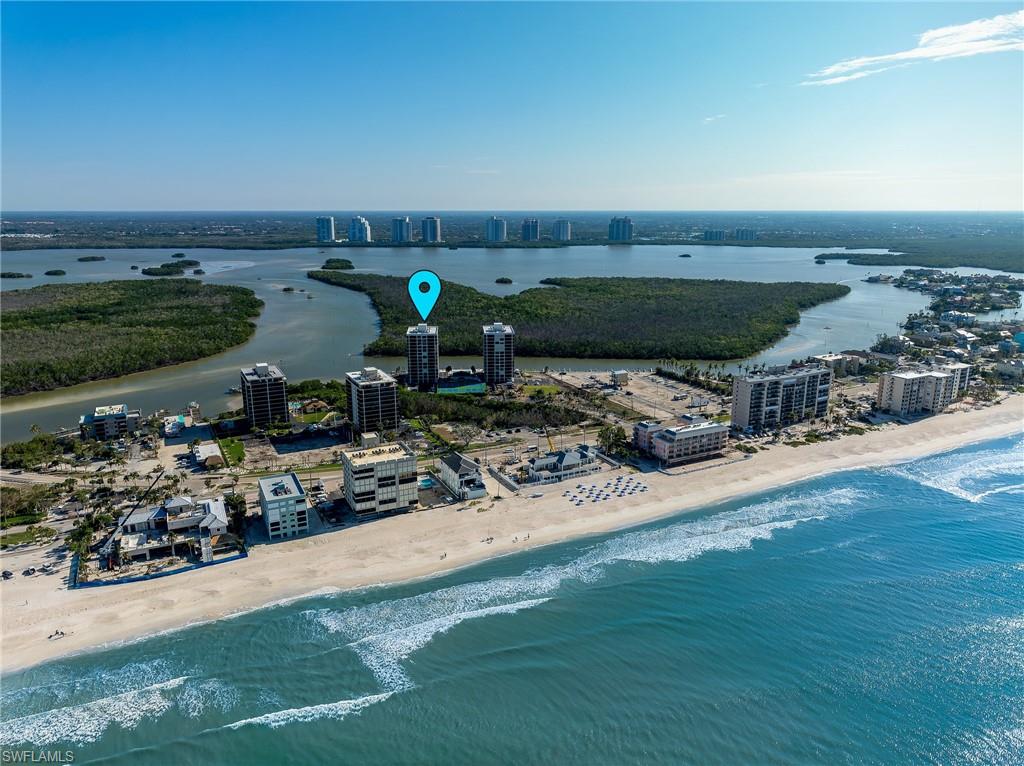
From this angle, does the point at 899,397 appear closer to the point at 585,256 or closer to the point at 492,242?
the point at 585,256

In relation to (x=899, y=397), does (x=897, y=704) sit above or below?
below

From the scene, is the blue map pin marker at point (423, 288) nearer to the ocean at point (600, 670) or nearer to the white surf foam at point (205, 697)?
the ocean at point (600, 670)

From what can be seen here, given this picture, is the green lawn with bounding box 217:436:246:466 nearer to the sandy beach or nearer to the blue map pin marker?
the sandy beach

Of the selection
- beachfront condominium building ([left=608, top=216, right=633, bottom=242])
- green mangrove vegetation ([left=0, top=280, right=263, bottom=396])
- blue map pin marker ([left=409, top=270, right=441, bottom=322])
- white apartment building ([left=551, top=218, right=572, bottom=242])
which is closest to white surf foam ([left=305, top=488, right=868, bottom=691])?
blue map pin marker ([left=409, top=270, right=441, bottom=322])

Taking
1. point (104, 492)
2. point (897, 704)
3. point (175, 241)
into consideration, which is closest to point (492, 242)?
point (175, 241)

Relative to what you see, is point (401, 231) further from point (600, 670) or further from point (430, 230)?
point (600, 670)

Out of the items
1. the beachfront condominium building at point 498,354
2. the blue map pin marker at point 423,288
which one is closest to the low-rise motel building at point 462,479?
the blue map pin marker at point 423,288

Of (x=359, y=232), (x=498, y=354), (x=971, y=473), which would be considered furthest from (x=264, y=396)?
(x=359, y=232)
